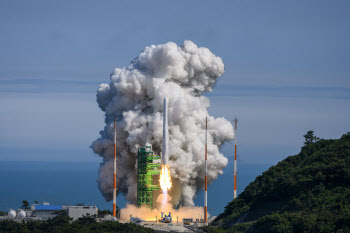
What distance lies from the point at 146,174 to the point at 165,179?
2088 millimetres

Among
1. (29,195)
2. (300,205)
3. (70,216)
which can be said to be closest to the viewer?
(300,205)

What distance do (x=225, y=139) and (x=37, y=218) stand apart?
64.4 ft

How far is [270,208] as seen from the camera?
5938cm

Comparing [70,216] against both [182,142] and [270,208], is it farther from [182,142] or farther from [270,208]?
[270,208]

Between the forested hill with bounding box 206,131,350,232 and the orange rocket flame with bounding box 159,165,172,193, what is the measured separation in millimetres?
6255

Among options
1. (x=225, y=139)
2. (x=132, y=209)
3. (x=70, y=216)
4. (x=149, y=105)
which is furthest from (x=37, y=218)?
(x=225, y=139)

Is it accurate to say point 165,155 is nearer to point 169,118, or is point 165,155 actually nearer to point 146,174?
point 146,174

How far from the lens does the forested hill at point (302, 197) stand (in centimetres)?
5131

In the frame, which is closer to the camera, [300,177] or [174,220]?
[300,177]

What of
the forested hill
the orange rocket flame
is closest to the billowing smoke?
the orange rocket flame

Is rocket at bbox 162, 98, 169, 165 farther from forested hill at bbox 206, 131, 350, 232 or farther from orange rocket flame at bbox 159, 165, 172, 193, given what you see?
forested hill at bbox 206, 131, 350, 232

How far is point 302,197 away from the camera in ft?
188

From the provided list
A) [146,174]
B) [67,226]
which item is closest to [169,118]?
[146,174]

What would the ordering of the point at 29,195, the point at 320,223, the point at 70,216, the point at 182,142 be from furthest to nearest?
the point at 29,195, the point at 182,142, the point at 70,216, the point at 320,223
